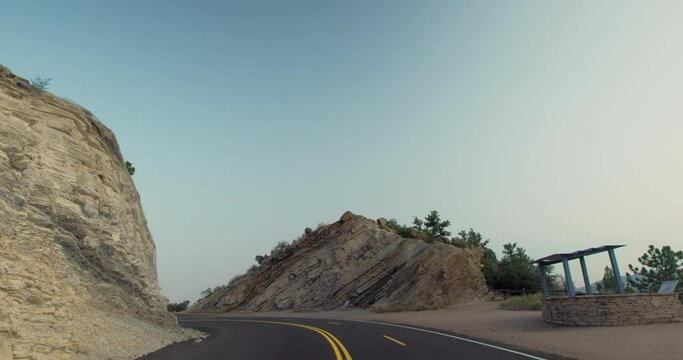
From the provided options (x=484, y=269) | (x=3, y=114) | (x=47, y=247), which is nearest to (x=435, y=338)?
(x=47, y=247)

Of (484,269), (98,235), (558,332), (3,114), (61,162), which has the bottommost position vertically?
(558,332)

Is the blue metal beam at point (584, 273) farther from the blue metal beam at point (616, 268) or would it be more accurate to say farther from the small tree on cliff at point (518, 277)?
the small tree on cliff at point (518, 277)

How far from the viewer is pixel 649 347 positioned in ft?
35.6

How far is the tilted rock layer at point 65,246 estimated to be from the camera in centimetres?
1088

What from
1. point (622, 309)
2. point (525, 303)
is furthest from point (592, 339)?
point (525, 303)

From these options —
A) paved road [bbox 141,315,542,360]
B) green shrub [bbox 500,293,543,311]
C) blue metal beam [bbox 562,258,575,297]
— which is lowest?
green shrub [bbox 500,293,543,311]

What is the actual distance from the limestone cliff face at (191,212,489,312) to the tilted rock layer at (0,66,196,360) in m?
23.0

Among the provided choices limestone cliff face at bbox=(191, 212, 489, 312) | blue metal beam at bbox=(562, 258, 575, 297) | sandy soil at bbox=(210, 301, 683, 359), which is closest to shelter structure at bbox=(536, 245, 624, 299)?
blue metal beam at bbox=(562, 258, 575, 297)

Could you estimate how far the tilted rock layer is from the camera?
10883 millimetres

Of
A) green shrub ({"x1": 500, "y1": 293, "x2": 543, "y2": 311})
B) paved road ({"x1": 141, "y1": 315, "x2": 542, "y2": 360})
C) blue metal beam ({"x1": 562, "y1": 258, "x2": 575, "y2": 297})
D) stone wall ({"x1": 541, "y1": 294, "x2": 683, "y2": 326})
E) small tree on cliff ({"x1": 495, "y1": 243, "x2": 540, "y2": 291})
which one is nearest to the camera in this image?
paved road ({"x1": 141, "y1": 315, "x2": 542, "y2": 360})

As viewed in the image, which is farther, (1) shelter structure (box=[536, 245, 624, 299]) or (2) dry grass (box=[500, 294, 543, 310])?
(2) dry grass (box=[500, 294, 543, 310])

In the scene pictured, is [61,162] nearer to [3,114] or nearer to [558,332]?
[3,114]

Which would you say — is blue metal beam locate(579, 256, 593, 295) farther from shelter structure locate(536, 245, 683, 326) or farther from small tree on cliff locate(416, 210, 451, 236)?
small tree on cliff locate(416, 210, 451, 236)

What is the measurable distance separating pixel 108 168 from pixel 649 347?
2168 centimetres
